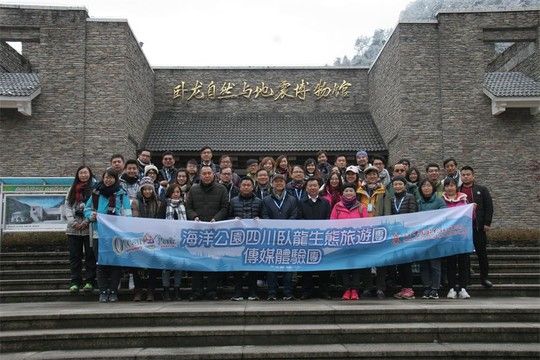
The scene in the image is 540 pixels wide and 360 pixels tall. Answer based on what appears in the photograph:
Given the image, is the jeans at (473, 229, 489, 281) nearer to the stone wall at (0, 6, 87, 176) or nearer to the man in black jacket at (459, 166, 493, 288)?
the man in black jacket at (459, 166, 493, 288)

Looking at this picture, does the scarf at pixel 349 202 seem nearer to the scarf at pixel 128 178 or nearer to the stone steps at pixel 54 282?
the stone steps at pixel 54 282

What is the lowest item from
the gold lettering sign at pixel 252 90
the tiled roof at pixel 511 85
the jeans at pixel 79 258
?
the jeans at pixel 79 258

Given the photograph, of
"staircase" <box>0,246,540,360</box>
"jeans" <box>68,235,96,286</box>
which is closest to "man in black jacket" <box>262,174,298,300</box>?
"staircase" <box>0,246,540,360</box>

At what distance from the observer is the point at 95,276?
23.6 ft

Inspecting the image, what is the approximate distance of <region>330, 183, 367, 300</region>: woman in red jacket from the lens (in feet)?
22.4

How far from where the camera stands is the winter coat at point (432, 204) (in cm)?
717

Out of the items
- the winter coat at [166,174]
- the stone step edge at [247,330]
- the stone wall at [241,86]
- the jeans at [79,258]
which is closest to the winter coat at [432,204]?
the stone step edge at [247,330]

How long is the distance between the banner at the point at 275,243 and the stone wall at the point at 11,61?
14200 millimetres

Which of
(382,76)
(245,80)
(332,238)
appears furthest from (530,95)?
(332,238)

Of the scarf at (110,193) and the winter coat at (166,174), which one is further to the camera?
the winter coat at (166,174)

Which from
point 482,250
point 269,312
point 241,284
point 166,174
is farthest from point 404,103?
point 269,312

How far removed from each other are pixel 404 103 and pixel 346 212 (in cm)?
990

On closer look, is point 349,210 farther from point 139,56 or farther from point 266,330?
point 139,56

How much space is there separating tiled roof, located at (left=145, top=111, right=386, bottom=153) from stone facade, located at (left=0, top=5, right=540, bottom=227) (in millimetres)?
1820
